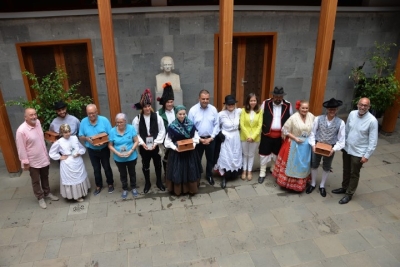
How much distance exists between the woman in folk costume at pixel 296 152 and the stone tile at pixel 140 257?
2607mm

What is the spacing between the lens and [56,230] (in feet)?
15.0

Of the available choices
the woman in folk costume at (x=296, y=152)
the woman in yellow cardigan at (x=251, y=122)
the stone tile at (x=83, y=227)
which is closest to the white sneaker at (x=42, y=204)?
the stone tile at (x=83, y=227)

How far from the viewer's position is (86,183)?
5.24m

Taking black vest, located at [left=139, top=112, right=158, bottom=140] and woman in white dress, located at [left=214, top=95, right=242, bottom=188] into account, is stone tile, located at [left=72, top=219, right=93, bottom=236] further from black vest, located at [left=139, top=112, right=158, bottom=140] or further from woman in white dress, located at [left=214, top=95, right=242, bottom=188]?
woman in white dress, located at [left=214, top=95, right=242, bottom=188]

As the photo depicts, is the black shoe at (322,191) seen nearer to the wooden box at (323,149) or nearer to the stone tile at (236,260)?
the wooden box at (323,149)

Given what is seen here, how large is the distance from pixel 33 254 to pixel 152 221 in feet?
5.47

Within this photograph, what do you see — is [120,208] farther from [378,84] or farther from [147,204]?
[378,84]

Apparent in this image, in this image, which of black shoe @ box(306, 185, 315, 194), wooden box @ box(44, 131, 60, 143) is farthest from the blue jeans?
black shoe @ box(306, 185, 315, 194)

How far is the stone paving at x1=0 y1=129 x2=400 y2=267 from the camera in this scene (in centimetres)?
410

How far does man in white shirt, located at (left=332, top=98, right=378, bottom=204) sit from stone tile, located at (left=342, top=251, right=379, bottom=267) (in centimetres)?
115

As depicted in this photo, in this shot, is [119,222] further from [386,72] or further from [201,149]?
[386,72]

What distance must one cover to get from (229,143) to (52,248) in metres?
3.15

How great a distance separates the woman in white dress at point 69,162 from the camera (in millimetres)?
4855

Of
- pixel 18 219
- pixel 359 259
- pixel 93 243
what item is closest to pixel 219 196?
pixel 93 243
